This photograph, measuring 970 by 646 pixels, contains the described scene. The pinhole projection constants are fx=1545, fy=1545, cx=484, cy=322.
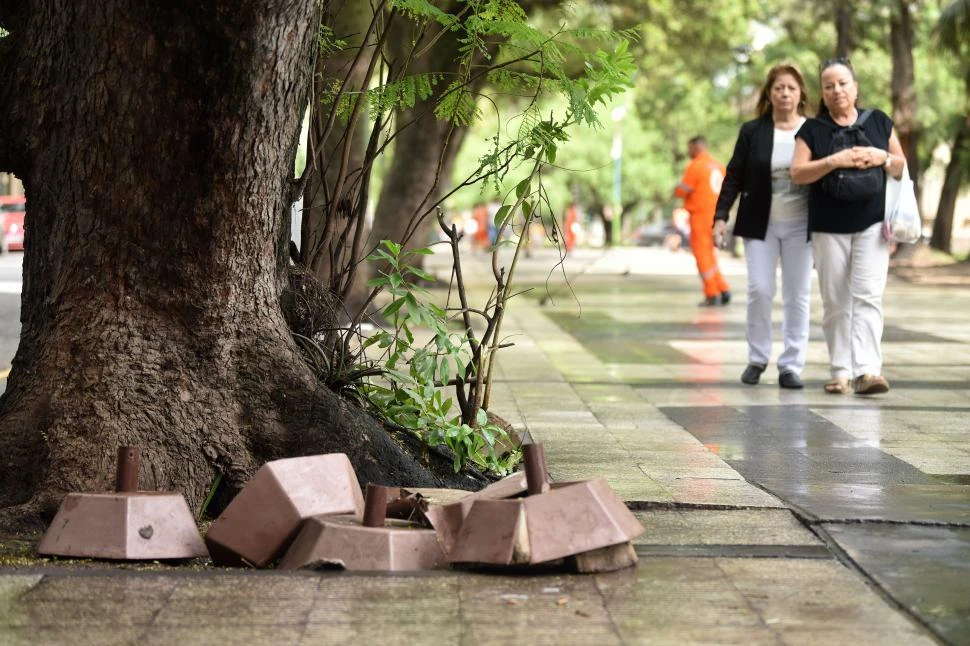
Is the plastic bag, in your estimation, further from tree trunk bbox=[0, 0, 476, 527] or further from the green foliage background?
tree trunk bbox=[0, 0, 476, 527]

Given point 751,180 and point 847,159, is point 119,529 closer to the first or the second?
point 847,159

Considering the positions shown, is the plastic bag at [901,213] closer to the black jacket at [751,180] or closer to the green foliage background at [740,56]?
the black jacket at [751,180]

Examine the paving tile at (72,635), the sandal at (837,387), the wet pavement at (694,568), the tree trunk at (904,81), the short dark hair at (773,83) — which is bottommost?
the paving tile at (72,635)

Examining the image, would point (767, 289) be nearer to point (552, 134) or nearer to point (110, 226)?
point (552, 134)

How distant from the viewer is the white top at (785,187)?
9664mm

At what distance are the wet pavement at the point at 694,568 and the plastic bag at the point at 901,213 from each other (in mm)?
999

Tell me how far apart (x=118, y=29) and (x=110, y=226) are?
671 millimetres

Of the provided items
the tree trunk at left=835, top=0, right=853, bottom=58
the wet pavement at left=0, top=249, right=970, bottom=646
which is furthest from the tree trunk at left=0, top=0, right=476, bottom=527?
the tree trunk at left=835, top=0, right=853, bottom=58

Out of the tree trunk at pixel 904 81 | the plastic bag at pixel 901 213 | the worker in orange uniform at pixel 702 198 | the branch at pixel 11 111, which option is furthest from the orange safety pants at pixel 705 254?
the branch at pixel 11 111

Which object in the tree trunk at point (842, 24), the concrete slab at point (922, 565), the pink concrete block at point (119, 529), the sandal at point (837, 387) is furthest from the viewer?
the tree trunk at point (842, 24)

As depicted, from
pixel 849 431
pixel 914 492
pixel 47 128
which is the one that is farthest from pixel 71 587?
pixel 849 431

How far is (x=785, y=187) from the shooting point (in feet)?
31.8

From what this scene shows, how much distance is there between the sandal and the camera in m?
9.54

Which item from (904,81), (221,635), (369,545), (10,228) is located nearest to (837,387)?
(369,545)
